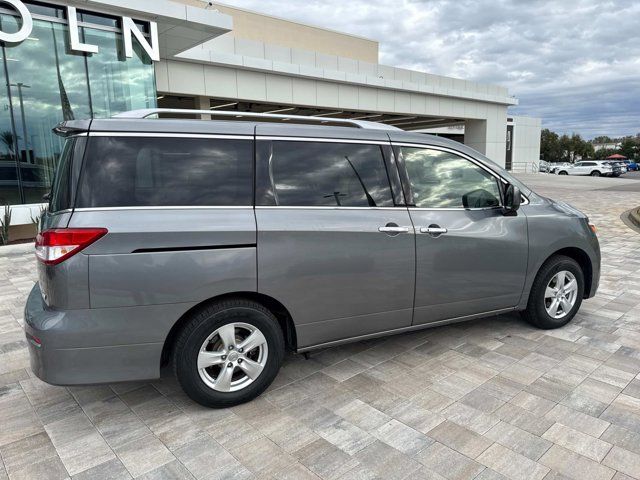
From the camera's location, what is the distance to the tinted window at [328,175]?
313 cm

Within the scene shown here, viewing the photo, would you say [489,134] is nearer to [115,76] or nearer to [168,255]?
[115,76]

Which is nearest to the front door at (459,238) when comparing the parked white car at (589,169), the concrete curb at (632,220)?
the concrete curb at (632,220)

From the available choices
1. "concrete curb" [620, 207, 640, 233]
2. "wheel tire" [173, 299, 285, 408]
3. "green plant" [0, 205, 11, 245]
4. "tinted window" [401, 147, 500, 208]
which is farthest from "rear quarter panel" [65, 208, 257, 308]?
"concrete curb" [620, 207, 640, 233]

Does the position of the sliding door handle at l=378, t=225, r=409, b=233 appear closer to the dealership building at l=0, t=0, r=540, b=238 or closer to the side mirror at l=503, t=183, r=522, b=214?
the side mirror at l=503, t=183, r=522, b=214

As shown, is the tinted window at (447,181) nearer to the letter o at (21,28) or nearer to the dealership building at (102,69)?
the dealership building at (102,69)

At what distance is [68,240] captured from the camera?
102 inches

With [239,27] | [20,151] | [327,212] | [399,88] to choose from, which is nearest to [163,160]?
[327,212]

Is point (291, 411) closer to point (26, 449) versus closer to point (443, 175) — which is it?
point (26, 449)

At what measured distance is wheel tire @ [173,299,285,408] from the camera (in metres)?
2.85

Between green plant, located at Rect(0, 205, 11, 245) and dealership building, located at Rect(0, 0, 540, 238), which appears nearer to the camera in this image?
green plant, located at Rect(0, 205, 11, 245)

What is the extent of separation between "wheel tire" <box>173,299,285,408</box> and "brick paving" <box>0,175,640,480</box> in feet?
0.40

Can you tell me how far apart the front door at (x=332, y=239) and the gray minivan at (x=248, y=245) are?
0.03 ft

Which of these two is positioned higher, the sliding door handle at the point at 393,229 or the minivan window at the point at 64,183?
the minivan window at the point at 64,183

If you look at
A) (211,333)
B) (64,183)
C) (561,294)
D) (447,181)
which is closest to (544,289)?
(561,294)
